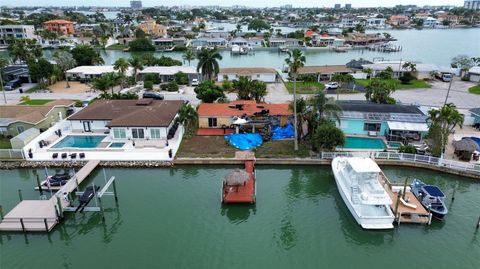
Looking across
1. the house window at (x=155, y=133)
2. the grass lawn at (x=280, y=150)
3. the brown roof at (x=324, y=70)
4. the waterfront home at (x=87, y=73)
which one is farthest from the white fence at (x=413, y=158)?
the waterfront home at (x=87, y=73)

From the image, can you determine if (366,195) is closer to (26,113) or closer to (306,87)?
(26,113)

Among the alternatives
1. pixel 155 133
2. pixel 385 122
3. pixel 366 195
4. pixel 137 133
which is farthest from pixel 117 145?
pixel 385 122

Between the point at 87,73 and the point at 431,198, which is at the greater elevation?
the point at 87,73

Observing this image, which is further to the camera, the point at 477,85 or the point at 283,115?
the point at 477,85

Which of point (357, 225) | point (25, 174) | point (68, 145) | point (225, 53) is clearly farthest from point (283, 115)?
point (225, 53)

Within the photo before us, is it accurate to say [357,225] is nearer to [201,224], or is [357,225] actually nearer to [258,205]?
[258,205]

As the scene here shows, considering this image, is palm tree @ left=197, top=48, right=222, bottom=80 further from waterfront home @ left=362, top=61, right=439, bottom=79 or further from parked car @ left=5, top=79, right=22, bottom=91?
waterfront home @ left=362, top=61, right=439, bottom=79

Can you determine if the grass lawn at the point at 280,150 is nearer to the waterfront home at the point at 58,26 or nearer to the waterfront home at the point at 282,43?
the waterfront home at the point at 282,43
